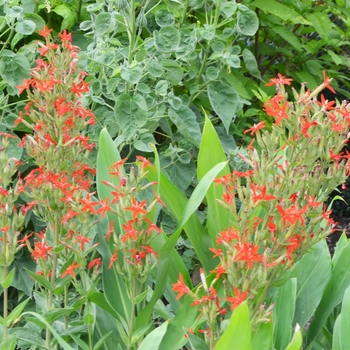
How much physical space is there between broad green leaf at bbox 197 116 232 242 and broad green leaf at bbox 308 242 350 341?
0.35 meters

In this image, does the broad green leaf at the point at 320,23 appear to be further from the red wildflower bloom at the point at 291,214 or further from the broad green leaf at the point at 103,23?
the red wildflower bloom at the point at 291,214

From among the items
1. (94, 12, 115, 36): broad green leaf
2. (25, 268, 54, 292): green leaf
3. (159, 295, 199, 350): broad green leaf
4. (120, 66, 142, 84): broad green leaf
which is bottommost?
(159, 295, 199, 350): broad green leaf

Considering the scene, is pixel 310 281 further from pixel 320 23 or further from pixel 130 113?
pixel 320 23

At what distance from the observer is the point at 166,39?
1811 mm

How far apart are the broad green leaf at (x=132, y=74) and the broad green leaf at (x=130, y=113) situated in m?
0.09

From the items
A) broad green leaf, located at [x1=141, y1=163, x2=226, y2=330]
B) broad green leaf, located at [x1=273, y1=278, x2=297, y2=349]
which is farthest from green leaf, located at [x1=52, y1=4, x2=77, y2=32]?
broad green leaf, located at [x1=273, y1=278, x2=297, y2=349]

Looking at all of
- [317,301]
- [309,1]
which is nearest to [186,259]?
[317,301]

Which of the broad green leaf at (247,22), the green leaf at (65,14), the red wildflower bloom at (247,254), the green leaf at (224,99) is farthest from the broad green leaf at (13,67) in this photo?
the red wildflower bloom at (247,254)

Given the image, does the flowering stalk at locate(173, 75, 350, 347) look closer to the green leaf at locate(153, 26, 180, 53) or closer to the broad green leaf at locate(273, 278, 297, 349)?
the broad green leaf at locate(273, 278, 297, 349)

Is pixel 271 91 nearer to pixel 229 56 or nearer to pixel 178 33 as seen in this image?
pixel 229 56

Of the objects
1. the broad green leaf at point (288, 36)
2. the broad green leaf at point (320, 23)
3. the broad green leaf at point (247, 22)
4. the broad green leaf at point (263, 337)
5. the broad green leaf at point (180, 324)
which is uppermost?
the broad green leaf at point (247, 22)

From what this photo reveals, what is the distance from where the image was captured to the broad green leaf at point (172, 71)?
1.87m

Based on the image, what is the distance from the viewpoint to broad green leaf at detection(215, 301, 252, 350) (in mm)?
925

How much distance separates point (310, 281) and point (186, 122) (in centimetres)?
67
